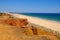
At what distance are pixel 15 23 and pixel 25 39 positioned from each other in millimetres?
6329

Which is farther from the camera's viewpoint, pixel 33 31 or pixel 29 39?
pixel 33 31

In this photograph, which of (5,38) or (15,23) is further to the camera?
(15,23)

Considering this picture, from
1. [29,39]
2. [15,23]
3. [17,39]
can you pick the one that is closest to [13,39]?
[17,39]

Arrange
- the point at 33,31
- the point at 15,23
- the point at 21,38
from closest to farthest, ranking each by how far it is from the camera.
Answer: the point at 21,38
the point at 33,31
the point at 15,23

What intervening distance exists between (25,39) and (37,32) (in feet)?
9.45

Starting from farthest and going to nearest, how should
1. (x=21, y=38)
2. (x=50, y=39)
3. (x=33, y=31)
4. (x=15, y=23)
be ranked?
(x=15, y=23) → (x=33, y=31) → (x=21, y=38) → (x=50, y=39)

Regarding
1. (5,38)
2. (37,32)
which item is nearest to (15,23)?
(37,32)

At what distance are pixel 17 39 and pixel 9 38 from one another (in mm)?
336

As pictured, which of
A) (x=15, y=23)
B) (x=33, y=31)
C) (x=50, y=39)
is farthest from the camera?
(x=15, y=23)

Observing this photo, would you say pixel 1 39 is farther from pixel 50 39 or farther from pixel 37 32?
pixel 37 32

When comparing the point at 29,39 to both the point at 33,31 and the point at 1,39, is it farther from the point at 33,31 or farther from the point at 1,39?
the point at 33,31

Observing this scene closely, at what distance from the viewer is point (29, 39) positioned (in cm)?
712

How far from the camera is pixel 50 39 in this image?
6.95 m

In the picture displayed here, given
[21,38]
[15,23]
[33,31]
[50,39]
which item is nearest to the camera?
[50,39]
